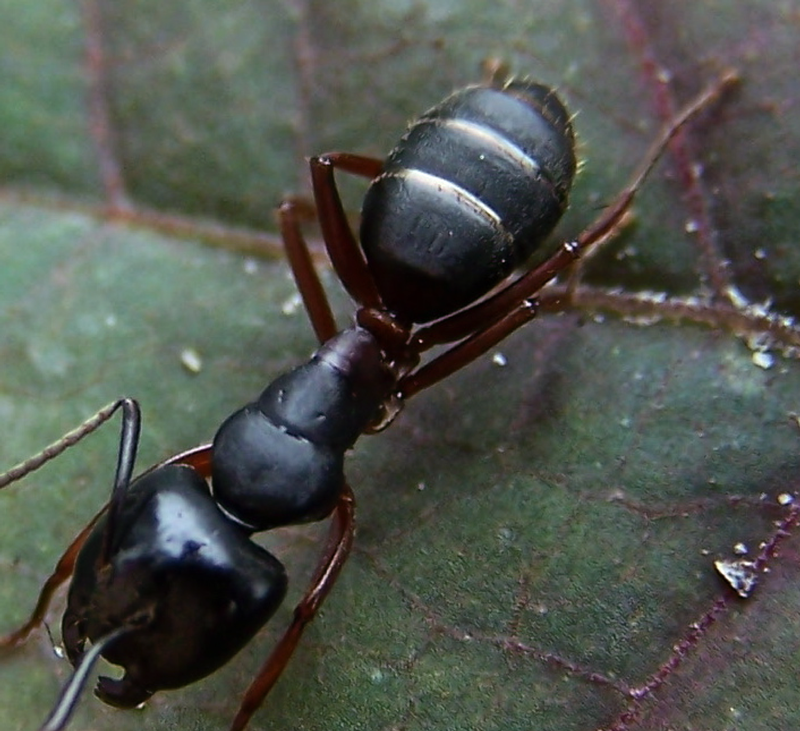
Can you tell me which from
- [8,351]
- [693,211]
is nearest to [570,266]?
[693,211]

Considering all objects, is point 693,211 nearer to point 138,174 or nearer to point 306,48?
point 306,48

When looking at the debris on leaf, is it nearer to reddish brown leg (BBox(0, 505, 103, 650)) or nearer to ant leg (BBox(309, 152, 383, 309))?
ant leg (BBox(309, 152, 383, 309))

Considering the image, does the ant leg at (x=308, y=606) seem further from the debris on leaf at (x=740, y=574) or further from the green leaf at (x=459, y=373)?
the debris on leaf at (x=740, y=574)

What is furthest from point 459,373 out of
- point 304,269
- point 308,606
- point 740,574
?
point 740,574

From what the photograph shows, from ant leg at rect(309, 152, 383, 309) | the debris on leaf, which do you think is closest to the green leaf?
the debris on leaf

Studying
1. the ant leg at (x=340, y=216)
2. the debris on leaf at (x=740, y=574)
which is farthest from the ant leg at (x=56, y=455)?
the debris on leaf at (x=740, y=574)

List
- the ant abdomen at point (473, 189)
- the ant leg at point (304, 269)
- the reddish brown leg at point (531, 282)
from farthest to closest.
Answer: the ant leg at point (304, 269), the reddish brown leg at point (531, 282), the ant abdomen at point (473, 189)
